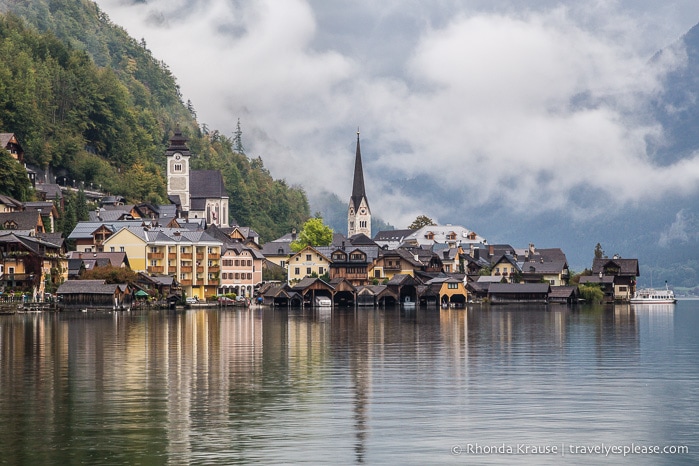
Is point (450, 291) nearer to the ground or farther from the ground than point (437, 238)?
nearer to the ground

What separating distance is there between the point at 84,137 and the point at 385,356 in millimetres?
121165

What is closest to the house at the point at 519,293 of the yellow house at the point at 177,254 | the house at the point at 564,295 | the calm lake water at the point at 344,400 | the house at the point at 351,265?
the house at the point at 564,295

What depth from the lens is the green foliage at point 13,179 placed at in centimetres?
12031

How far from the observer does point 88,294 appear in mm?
99125

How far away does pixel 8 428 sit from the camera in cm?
2755

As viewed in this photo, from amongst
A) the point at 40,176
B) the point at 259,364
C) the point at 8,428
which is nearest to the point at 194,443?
the point at 8,428

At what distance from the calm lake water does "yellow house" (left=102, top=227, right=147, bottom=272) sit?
62.8 meters

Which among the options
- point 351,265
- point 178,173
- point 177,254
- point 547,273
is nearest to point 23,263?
point 177,254

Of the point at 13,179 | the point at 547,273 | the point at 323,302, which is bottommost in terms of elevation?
the point at 323,302

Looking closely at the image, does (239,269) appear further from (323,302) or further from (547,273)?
(547,273)

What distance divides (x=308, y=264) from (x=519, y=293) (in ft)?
82.2

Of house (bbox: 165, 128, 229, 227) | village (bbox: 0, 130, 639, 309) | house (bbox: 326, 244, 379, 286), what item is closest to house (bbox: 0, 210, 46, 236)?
village (bbox: 0, 130, 639, 309)

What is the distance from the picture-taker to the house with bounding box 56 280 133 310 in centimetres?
9875

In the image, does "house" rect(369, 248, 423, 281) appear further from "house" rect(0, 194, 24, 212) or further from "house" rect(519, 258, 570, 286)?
"house" rect(0, 194, 24, 212)
